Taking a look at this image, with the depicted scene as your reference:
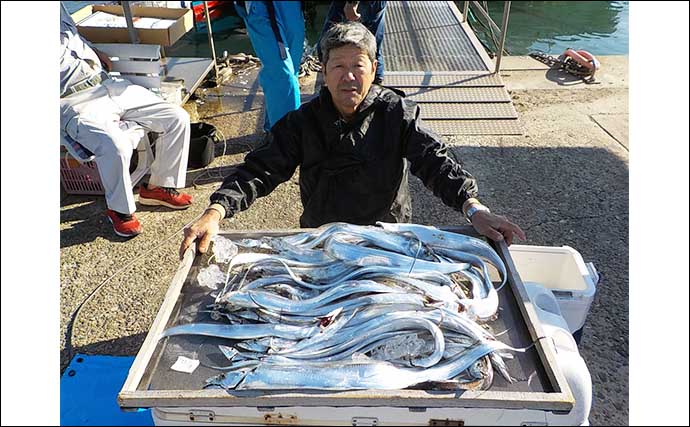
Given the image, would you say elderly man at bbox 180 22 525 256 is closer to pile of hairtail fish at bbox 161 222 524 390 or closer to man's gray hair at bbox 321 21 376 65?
man's gray hair at bbox 321 21 376 65

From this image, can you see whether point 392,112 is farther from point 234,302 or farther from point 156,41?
point 156,41

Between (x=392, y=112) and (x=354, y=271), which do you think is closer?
(x=354, y=271)

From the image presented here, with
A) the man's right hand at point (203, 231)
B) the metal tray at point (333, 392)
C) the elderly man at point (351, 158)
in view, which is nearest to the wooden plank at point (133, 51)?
the elderly man at point (351, 158)

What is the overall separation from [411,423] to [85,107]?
3.60 m

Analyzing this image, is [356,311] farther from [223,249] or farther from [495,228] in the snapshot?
[495,228]

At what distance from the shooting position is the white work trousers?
3.74 m

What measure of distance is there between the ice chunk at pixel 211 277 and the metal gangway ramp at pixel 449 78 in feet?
12.9

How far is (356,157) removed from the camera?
2680 mm

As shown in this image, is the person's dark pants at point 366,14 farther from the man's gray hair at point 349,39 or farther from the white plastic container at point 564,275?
the white plastic container at point 564,275

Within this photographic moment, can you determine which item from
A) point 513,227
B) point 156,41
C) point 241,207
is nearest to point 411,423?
point 513,227

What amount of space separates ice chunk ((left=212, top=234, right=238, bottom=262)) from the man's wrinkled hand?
3.92ft

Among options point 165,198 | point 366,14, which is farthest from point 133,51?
point 366,14

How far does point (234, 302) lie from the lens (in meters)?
1.85

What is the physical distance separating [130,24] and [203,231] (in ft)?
13.8
